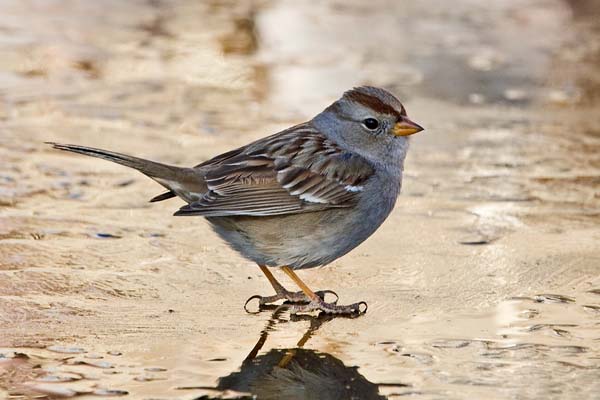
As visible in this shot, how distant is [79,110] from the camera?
9.91m

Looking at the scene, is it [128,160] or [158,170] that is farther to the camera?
[158,170]

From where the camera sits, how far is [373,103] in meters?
6.62

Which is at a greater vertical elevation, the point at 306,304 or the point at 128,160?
the point at 128,160

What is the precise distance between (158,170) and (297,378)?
158cm

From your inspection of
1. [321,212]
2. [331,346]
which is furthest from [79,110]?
[331,346]

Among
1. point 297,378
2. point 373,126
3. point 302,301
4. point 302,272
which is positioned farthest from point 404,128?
point 297,378

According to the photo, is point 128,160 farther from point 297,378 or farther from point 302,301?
point 297,378

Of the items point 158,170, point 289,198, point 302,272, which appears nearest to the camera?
point 158,170

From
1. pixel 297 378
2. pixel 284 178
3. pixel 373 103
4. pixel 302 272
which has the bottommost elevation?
pixel 297 378

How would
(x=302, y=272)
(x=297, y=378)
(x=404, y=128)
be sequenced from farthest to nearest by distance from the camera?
(x=302, y=272) → (x=404, y=128) → (x=297, y=378)

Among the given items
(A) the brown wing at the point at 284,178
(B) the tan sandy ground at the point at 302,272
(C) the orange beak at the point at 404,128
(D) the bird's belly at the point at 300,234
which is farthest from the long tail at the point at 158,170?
(C) the orange beak at the point at 404,128

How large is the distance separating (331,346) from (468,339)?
2.14 ft

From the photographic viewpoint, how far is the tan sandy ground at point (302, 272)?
5.25 m

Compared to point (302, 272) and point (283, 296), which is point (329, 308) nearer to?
point (283, 296)
